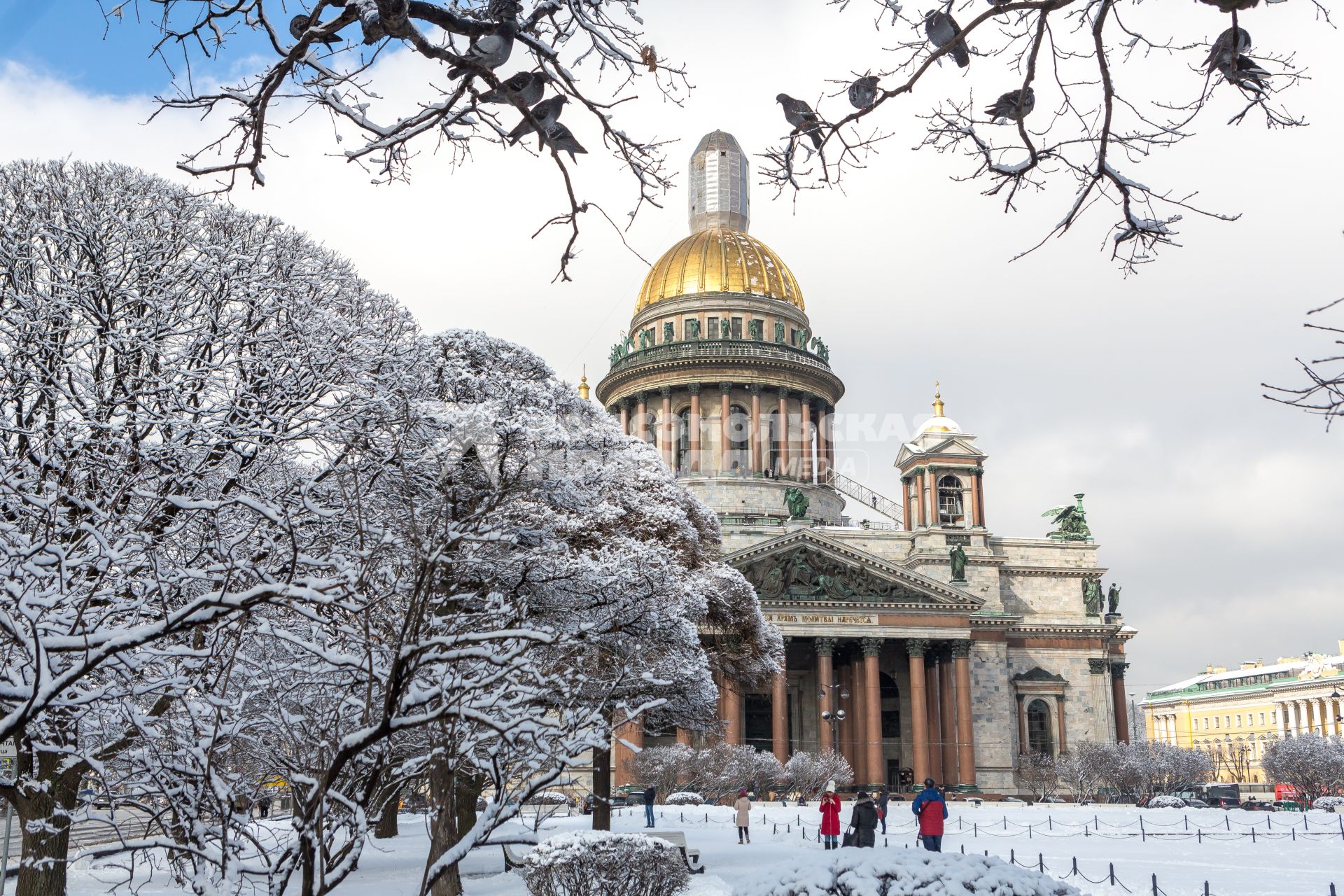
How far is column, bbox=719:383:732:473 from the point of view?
67.6 metres

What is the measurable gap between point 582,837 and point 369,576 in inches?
314

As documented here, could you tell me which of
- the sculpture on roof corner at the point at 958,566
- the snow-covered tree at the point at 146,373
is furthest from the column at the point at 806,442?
the snow-covered tree at the point at 146,373

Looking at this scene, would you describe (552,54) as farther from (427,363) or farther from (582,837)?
(427,363)

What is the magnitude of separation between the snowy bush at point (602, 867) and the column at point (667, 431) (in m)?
52.4

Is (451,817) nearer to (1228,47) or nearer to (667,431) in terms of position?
(1228,47)

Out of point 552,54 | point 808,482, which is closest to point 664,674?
point 552,54

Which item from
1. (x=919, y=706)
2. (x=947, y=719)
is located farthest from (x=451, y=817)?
(x=947, y=719)

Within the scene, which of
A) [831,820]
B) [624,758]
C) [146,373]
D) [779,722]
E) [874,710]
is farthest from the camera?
[874,710]

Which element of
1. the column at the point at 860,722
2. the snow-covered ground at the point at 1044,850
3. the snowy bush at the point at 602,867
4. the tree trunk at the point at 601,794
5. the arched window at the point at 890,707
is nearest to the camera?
the snowy bush at the point at 602,867

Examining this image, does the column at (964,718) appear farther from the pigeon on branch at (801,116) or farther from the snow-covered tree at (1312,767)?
the pigeon on branch at (801,116)

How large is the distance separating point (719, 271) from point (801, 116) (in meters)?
68.0

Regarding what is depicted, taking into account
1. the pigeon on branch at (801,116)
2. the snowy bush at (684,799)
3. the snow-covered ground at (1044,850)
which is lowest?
the snow-covered ground at (1044,850)

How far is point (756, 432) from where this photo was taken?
6875 cm

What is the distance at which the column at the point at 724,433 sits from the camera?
222 ft
